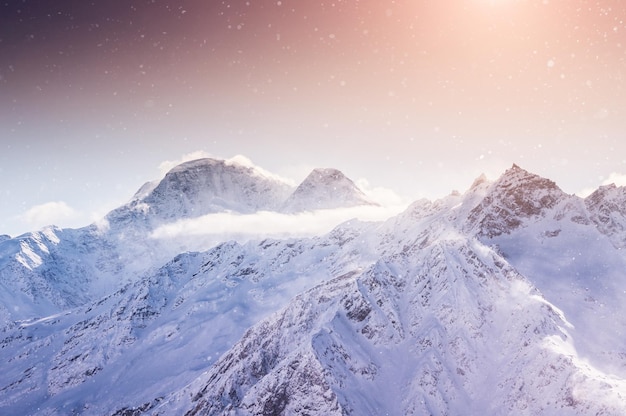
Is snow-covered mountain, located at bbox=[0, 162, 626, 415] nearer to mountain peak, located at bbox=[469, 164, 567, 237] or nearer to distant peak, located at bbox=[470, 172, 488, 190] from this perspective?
mountain peak, located at bbox=[469, 164, 567, 237]

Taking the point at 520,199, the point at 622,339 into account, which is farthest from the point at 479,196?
the point at 622,339

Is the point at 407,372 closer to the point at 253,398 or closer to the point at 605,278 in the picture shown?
the point at 253,398

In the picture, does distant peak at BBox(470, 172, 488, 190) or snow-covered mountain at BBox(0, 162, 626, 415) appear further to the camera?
distant peak at BBox(470, 172, 488, 190)

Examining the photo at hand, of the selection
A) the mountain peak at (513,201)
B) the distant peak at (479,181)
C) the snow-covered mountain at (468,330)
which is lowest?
the snow-covered mountain at (468,330)

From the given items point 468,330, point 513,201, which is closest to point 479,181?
point 513,201

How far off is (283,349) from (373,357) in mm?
25946

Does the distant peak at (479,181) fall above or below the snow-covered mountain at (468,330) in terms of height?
above

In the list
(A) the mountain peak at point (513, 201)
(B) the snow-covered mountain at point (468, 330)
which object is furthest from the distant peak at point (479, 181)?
(B) the snow-covered mountain at point (468, 330)

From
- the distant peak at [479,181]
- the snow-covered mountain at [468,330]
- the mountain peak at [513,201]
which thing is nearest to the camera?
the snow-covered mountain at [468,330]

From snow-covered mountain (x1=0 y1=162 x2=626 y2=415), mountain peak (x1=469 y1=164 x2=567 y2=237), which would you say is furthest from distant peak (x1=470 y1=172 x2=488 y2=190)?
snow-covered mountain (x1=0 y1=162 x2=626 y2=415)

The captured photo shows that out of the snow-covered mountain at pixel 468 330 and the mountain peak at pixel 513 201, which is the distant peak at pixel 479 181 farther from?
the snow-covered mountain at pixel 468 330

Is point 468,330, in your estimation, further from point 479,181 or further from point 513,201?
point 479,181

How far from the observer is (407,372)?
11575cm

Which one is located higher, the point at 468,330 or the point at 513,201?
the point at 513,201
